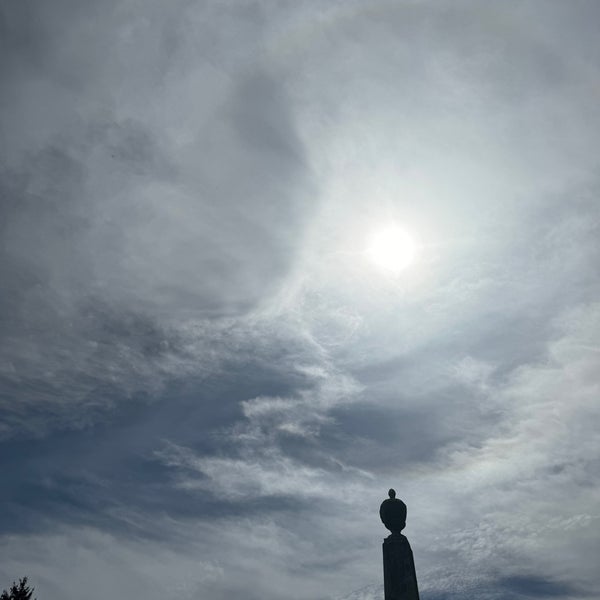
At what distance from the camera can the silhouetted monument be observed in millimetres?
9117

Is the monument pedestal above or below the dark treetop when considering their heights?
below

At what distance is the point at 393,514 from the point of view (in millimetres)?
9859

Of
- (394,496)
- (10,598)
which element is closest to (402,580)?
(394,496)

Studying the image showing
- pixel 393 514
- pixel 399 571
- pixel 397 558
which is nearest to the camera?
pixel 399 571

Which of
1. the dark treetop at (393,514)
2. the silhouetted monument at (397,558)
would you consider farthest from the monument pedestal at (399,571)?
the dark treetop at (393,514)

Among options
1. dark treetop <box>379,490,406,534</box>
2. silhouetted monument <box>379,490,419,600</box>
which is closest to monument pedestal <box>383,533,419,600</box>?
silhouetted monument <box>379,490,419,600</box>

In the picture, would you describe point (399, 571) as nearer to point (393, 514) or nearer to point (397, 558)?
point (397, 558)

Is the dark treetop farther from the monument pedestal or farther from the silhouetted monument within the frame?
the monument pedestal

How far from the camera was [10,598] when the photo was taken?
3181 centimetres

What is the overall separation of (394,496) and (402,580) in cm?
157

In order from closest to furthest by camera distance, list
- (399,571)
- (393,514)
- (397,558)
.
Result: (399,571) → (397,558) → (393,514)

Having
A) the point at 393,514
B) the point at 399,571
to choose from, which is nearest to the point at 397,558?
the point at 399,571

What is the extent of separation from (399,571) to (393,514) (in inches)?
40.8

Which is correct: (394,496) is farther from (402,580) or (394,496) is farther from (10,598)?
(10,598)
